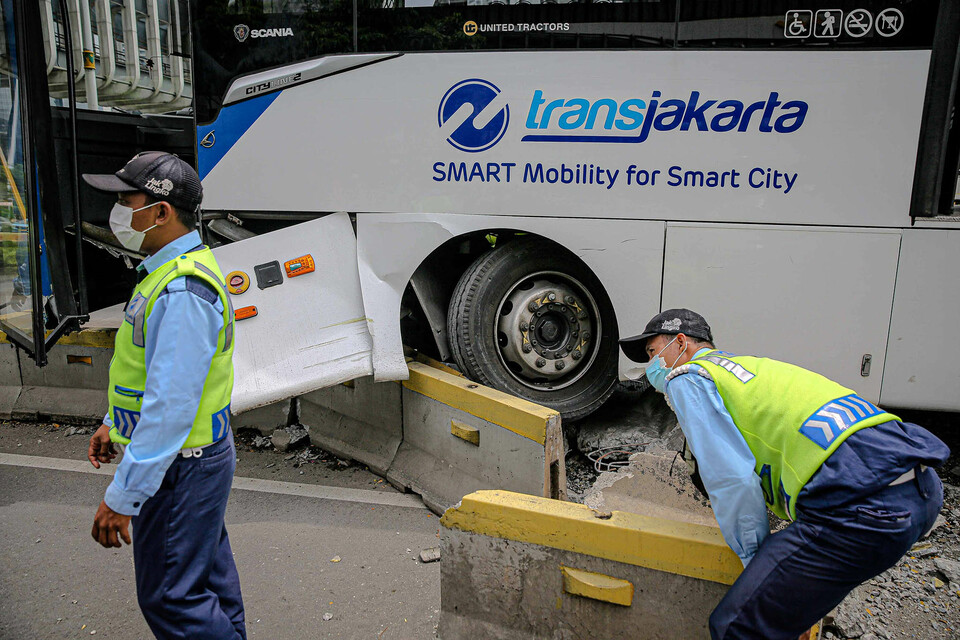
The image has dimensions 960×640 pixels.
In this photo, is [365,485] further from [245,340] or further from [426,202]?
[426,202]

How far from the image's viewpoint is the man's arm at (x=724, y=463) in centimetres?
214

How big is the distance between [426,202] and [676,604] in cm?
284

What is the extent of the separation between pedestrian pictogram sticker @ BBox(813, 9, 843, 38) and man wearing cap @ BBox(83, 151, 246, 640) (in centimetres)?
348

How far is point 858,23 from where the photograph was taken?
391cm

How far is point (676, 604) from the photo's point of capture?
250cm

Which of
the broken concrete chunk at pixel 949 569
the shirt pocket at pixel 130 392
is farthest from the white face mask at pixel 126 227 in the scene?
the broken concrete chunk at pixel 949 569

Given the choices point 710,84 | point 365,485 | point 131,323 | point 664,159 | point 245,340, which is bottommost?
point 365,485

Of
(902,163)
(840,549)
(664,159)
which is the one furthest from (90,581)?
(902,163)

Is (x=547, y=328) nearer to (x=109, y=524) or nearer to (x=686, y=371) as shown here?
(x=686, y=371)

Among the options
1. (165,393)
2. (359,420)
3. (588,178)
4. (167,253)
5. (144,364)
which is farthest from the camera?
(359,420)

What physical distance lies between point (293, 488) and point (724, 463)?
305 cm

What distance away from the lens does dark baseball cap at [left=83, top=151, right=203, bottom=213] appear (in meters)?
2.25

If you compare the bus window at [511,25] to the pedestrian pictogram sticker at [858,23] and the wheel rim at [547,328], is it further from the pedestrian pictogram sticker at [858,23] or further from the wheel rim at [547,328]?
the wheel rim at [547,328]

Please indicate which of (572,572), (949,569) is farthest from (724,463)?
(949,569)
